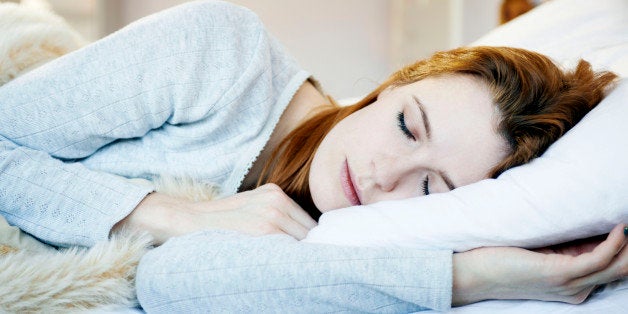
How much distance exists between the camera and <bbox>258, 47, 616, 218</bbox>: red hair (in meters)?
0.99

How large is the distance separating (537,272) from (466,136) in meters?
0.27

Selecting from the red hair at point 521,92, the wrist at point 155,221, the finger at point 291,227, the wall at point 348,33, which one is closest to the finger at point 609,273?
the red hair at point 521,92

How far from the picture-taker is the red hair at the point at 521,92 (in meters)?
Answer: 0.99

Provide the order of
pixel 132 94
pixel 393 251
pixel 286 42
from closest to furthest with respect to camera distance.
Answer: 1. pixel 393 251
2. pixel 132 94
3. pixel 286 42

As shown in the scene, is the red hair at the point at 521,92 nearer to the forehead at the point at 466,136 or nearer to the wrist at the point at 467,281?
the forehead at the point at 466,136

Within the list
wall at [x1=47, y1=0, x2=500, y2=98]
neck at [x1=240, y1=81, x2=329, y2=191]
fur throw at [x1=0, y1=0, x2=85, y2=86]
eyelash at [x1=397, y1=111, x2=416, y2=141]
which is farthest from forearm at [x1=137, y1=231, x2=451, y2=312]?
wall at [x1=47, y1=0, x2=500, y2=98]

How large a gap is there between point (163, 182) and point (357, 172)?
388 mm

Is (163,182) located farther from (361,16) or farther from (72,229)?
(361,16)

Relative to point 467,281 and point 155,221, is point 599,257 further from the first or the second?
point 155,221

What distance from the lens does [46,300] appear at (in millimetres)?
829

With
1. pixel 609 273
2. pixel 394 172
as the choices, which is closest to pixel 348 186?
pixel 394 172

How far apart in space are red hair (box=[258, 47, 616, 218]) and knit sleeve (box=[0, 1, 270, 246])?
267mm

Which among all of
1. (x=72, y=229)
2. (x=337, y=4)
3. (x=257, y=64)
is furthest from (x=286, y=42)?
(x=72, y=229)

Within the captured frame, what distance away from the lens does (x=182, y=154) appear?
1.23 metres
